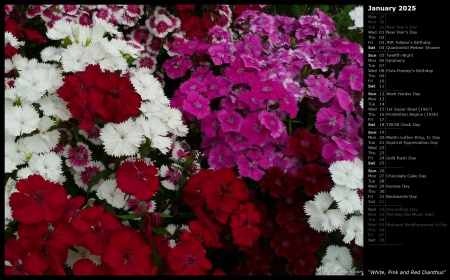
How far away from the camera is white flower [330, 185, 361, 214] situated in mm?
1701

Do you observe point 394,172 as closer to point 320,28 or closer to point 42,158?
point 320,28

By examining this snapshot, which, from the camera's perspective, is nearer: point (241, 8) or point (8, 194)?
point (8, 194)

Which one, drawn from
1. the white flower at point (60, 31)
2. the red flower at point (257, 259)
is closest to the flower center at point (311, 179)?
the red flower at point (257, 259)

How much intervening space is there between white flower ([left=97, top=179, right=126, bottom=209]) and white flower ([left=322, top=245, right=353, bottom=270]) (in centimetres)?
79

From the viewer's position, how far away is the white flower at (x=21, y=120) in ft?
5.33

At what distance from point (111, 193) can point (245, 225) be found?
1.62 ft

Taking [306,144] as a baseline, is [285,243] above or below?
below

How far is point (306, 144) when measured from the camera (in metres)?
1.97

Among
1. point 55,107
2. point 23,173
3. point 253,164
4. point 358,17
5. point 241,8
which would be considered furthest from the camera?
point 241,8

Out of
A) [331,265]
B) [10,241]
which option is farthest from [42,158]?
[331,265]

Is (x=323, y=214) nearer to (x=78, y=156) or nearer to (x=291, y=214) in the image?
(x=291, y=214)

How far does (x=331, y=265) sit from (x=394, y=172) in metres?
0.44

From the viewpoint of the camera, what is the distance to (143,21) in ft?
8.94

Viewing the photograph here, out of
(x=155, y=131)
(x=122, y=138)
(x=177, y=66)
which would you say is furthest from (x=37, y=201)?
(x=177, y=66)
